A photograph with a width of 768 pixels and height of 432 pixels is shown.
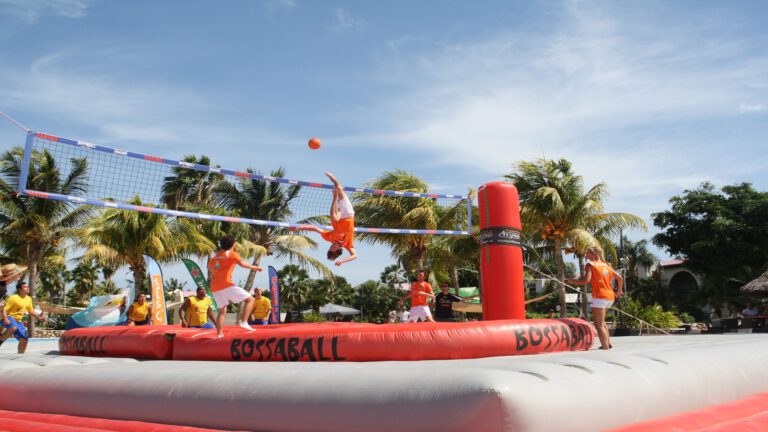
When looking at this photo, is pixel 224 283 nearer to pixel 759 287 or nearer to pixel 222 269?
pixel 222 269

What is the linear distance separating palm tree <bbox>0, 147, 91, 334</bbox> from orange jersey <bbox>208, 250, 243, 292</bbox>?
18840mm

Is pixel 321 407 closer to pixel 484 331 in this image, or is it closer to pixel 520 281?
pixel 484 331

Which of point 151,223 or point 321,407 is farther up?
point 151,223

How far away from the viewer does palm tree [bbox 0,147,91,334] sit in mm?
24125

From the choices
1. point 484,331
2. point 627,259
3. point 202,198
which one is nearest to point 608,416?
point 484,331

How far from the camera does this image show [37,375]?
22.6ft

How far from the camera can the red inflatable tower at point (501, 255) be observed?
8719 millimetres

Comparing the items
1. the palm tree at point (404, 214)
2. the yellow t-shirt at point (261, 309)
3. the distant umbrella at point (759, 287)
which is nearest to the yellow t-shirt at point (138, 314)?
the yellow t-shirt at point (261, 309)

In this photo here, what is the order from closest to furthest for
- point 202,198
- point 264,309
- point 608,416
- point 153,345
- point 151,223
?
point 608,416, point 153,345, point 264,309, point 151,223, point 202,198

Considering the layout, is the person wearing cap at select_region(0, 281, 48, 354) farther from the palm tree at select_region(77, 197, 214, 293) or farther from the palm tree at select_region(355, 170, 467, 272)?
the palm tree at select_region(355, 170, 467, 272)

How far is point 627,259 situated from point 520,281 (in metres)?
50.7

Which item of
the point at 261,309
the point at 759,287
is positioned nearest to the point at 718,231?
the point at 759,287

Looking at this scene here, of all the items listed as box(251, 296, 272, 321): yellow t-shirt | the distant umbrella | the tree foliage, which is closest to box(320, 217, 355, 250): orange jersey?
box(251, 296, 272, 321): yellow t-shirt

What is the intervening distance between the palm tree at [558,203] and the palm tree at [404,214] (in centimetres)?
254
